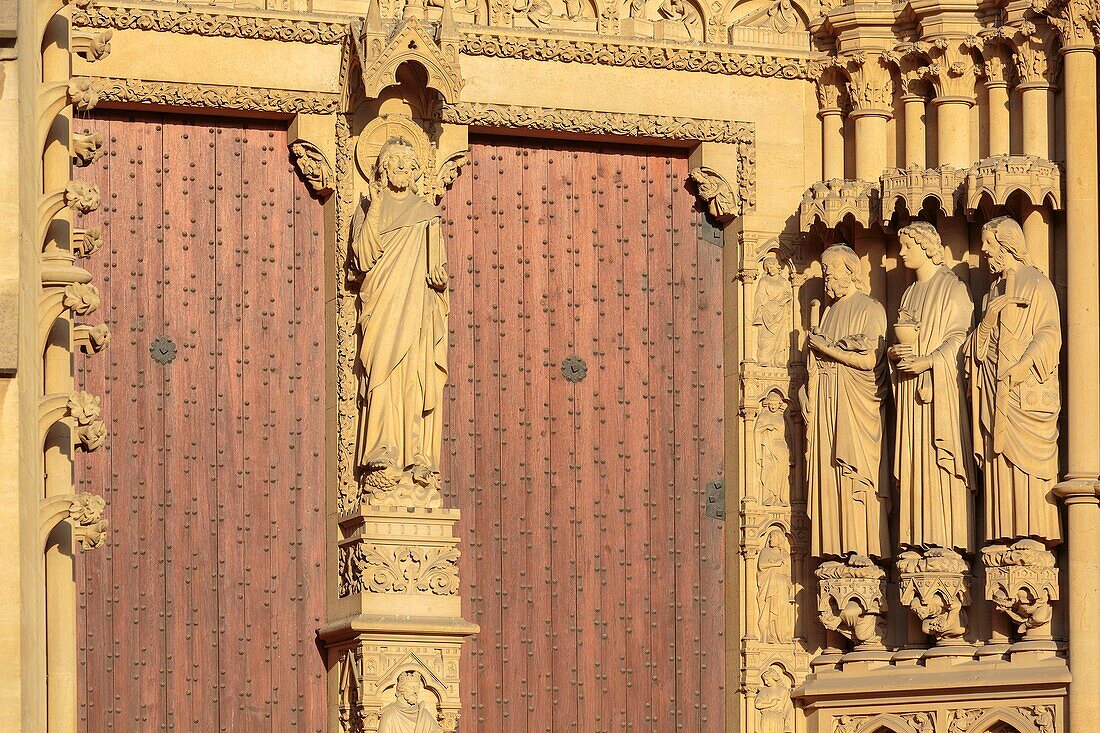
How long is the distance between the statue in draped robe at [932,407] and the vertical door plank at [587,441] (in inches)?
62.1

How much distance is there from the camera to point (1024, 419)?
1473cm

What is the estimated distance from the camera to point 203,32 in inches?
591

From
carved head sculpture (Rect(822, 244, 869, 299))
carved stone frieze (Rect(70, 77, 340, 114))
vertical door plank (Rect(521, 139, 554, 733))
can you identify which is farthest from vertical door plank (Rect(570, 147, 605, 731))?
carved stone frieze (Rect(70, 77, 340, 114))

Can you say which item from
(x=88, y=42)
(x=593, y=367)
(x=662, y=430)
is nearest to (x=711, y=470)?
(x=662, y=430)

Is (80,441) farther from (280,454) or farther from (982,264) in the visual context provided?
(982,264)

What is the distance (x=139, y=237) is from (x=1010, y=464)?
14.6 ft

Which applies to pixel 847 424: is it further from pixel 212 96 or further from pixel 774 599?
pixel 212 96

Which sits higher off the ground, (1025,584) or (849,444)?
(849,444)

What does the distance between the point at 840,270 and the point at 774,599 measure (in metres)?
1.74

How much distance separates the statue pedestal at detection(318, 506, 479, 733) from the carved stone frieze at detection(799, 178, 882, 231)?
2495mm

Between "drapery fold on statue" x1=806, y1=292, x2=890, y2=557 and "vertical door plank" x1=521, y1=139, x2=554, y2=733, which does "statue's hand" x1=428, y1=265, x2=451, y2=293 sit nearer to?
"vertical door plank" x1=521, y1=139, x2=554, y2=733

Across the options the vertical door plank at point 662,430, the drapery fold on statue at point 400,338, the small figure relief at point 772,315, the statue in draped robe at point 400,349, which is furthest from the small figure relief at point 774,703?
the drapery fold on statue at point 400,338

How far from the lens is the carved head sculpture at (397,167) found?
48.9 ft

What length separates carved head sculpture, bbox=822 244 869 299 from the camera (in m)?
15.5
